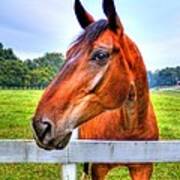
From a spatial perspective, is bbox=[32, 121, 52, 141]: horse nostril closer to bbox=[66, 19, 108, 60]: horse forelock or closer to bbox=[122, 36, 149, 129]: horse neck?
bbox=[66, 19, 108, 60]: horse forelock

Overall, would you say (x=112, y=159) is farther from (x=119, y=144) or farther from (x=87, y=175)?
(x=87, y=175)

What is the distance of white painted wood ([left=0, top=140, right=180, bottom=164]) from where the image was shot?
2.33 meters

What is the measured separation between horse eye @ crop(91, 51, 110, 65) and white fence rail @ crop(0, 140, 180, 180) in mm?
807

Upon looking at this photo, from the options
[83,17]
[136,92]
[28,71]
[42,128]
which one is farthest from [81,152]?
[28,71]

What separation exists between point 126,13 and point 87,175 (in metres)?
1.07

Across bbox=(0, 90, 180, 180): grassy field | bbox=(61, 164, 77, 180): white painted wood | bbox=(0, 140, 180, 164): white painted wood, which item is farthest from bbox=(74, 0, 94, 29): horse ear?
bbox=(0, 90, 180, 180): grassy field

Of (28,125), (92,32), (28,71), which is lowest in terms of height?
→ (28,125)

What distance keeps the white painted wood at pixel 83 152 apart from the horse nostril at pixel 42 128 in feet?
2.81

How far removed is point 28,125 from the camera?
20.5 feet

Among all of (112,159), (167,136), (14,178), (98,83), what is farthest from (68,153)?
(167,136)

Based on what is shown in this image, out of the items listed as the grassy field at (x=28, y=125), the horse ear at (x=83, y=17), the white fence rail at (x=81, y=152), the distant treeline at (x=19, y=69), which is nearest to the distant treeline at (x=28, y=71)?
the distant treeline at (x=19, y=69)

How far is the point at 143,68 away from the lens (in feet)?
6.59

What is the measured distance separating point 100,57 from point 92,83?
0.10 meters

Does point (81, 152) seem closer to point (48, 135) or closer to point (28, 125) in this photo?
point (48, 135)
